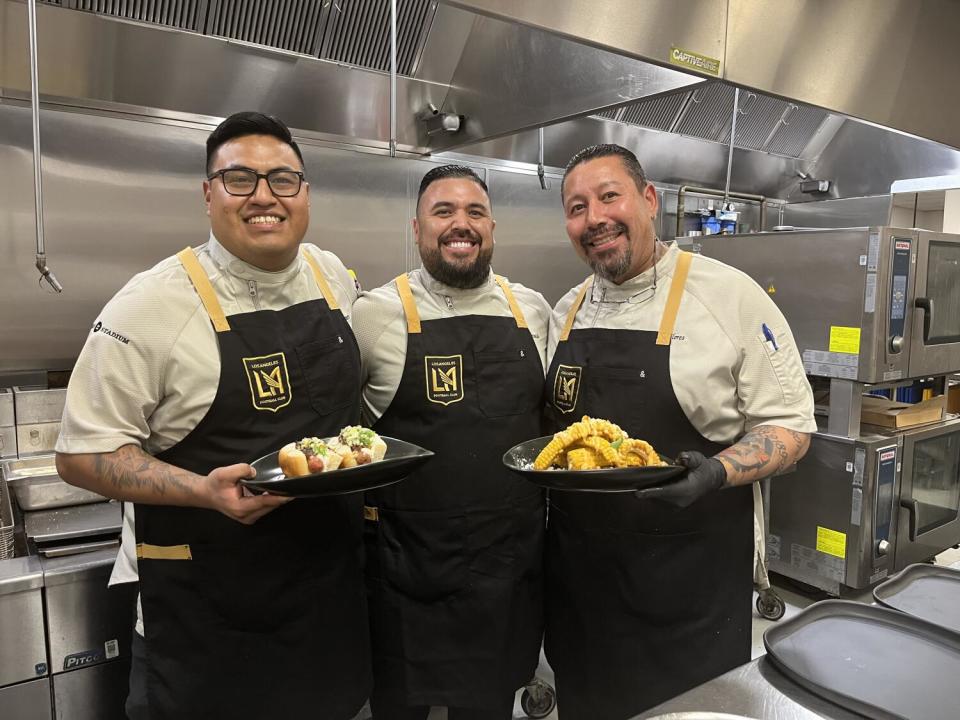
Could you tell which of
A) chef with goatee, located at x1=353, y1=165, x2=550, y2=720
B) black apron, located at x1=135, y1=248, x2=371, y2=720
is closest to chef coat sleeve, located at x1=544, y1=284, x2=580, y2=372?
chef with goatee, located at x1=353, y1=165, x2=550, y2=720

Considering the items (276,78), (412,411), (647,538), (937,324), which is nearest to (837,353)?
(937,324)

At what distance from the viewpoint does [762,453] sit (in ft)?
4.80

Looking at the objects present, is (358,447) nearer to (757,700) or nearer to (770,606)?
(757,700)

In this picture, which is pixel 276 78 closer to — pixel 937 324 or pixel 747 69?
pixel 747 69

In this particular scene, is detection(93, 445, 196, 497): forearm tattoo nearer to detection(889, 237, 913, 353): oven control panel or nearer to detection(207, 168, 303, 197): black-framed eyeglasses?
detection(207, 168, 303, 197): black-framed eyeglasses

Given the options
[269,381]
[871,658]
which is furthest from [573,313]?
[871,658]

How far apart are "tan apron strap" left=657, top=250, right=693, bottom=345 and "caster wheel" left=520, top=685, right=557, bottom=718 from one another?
4.69 ft

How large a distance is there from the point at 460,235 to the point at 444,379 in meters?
0.38

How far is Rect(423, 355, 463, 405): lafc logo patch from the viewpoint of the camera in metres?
1.73

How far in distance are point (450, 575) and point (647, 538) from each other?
19.3 inches

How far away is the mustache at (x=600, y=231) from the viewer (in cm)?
165

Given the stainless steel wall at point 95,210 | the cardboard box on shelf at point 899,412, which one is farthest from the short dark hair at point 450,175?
the cardboard box on shelf at point 899,412

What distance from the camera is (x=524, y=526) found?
69.4 inches

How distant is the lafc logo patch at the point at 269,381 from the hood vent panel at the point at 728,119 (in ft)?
8.69
